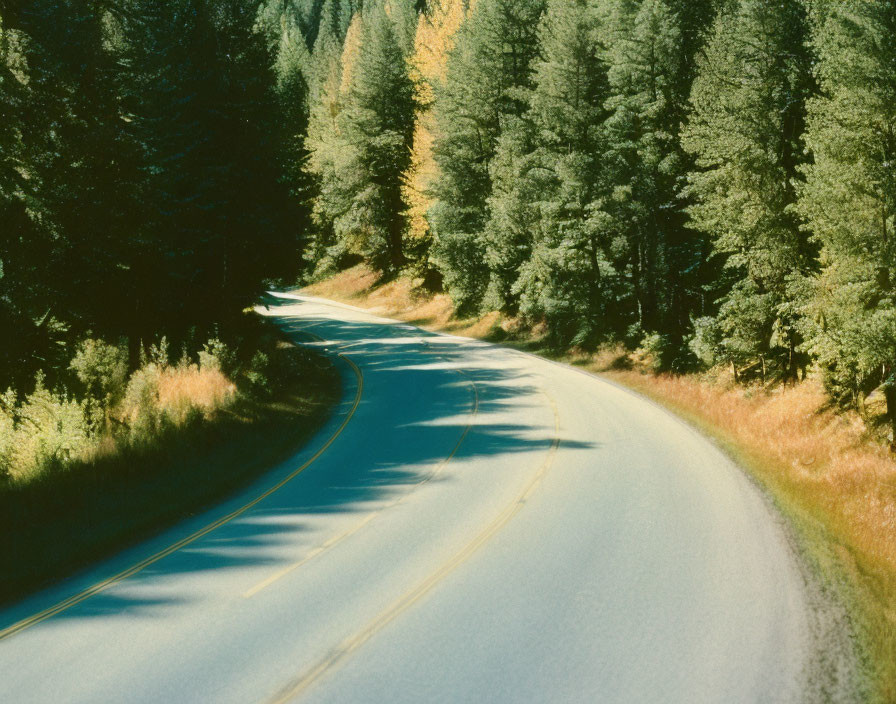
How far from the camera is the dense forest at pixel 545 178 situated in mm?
16734

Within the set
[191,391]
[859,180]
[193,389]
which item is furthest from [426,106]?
[859,180]

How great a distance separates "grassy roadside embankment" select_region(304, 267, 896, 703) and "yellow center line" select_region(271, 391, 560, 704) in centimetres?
473

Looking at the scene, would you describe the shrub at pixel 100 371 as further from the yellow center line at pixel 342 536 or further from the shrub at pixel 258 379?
the yellow center line at pixel 342 536

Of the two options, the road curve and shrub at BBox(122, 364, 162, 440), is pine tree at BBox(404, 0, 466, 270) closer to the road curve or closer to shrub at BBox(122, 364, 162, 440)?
shrub at BBox(122, 364, 162, 440)

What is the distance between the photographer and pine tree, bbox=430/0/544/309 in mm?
39156

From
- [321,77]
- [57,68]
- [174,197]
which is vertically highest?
[321,77]

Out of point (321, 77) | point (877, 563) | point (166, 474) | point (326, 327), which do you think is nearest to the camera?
point (877, 563)

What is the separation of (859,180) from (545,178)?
17768 millimetres

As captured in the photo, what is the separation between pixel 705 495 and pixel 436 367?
18736 mm

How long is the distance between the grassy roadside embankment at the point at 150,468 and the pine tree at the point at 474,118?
2097cm

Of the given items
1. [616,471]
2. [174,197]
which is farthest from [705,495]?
[174,197]

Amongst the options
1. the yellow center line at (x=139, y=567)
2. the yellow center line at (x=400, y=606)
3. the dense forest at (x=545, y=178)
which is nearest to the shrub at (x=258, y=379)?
the dense forest at (x=545, y=178)

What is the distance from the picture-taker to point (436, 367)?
102 feet

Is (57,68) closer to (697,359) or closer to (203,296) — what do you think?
(203,296)
